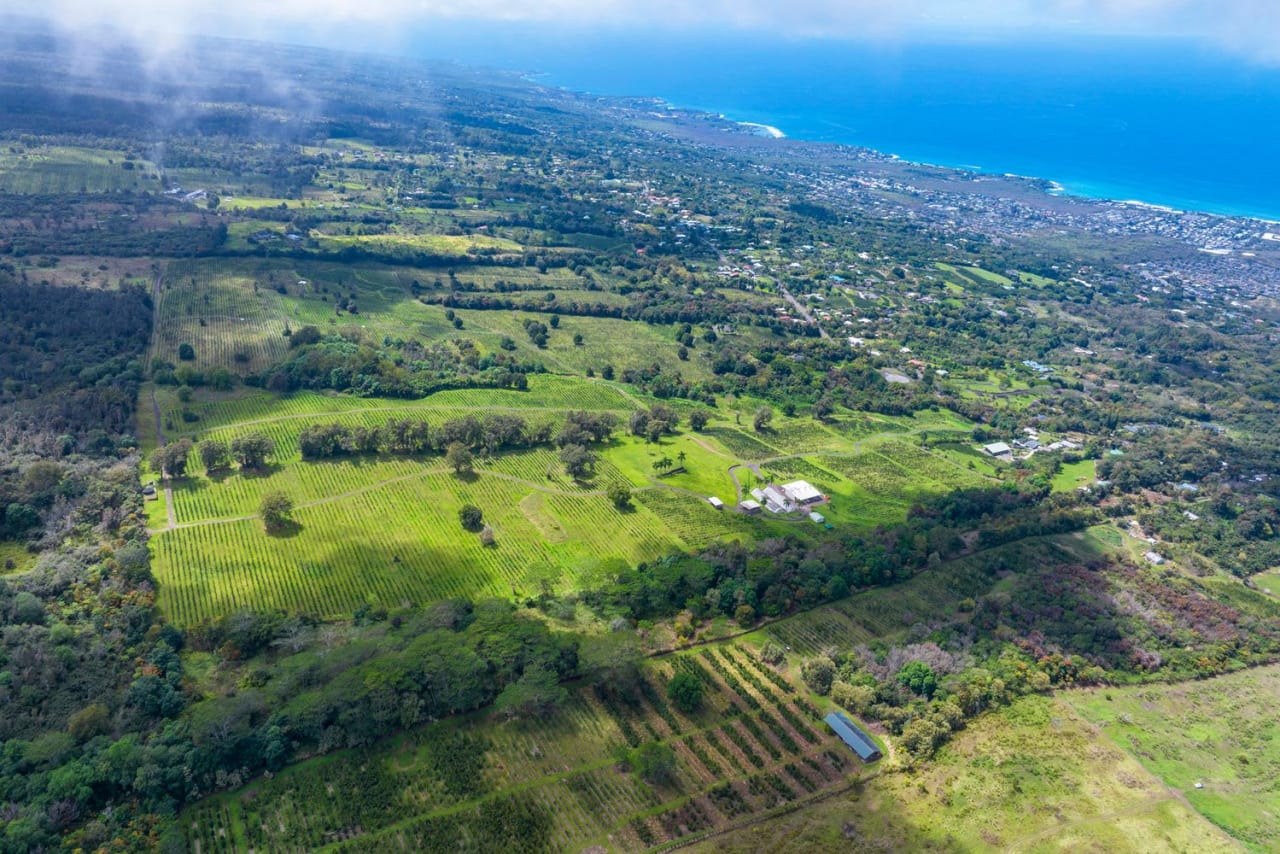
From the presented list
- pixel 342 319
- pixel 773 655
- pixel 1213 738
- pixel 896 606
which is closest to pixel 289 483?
pixel 342 319

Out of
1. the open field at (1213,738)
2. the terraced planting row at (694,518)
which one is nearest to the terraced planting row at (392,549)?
the terraced planting row at (694,518)

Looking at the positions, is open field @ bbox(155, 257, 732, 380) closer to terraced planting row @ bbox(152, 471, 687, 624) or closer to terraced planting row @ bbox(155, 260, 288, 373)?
terraced planting row @ bbox(155, 260, 288, 373)

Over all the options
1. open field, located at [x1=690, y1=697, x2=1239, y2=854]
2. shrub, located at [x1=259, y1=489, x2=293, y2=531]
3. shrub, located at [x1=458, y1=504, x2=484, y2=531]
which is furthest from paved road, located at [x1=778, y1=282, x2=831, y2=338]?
shrub, located at [x1=259, y1=489, x2=293, y2=531]

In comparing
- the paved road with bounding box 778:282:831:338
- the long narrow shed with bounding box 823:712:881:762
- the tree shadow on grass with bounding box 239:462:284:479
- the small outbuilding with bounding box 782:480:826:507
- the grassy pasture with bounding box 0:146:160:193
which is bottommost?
the tree shadow on grass with bounding box 239:462:284:479

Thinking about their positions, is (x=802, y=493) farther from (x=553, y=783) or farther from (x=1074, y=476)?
(x=553, y=783)

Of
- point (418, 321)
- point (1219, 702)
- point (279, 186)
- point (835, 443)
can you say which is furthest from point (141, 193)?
point (1219, 702)

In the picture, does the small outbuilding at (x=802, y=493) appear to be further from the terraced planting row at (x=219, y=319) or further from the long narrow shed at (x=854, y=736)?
the terraced planting row at (x=219, y=319)

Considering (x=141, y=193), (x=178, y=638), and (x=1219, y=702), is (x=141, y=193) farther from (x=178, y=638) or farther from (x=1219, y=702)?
(x=1219, y=702)
